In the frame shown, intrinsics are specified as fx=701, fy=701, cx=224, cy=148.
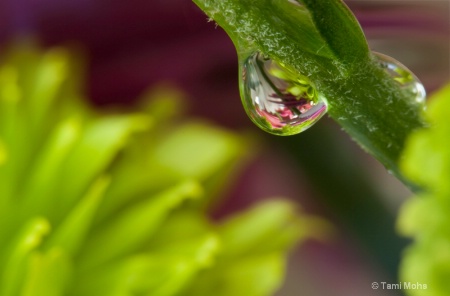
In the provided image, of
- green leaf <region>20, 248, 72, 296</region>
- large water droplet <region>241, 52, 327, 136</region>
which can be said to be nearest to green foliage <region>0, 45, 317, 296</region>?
green leaf <region>20, 248, 72, 296</region>

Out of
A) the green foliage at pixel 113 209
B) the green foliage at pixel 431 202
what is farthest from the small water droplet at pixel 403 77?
the green foliage at pixel 113 209

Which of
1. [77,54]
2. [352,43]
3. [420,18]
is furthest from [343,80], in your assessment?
[77,54]

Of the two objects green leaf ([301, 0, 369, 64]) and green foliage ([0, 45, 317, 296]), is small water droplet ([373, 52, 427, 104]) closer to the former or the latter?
green leaf ([301, 0, 369, 64])

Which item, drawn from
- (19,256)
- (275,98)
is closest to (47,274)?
(19,256)

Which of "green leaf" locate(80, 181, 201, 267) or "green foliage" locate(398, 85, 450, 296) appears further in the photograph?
"green leaf" locate(80, 181, 201, 267)

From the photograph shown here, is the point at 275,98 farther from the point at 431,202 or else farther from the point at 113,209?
the point at 113,209

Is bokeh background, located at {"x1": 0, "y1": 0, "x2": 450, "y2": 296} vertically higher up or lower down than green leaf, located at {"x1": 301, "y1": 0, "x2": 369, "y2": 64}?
lower down

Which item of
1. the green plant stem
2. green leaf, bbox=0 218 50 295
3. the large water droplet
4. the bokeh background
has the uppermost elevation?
the green plant stem

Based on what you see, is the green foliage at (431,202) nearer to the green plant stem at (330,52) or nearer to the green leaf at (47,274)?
the green plant stem at (330,52)
